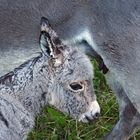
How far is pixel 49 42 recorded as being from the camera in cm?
527

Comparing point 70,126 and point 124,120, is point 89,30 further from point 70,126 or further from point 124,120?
point 70,126

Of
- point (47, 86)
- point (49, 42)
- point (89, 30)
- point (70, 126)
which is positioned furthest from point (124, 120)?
point (49, 42)

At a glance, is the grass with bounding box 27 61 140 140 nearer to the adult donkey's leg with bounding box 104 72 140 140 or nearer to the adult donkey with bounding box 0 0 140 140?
the adult donkey's leg with bounding box 104 72 140 140

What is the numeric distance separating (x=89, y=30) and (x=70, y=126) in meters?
1.09

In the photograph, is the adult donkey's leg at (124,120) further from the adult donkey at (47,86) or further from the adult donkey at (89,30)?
the adult donkey at (47,86)

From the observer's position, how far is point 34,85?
17.7 feet

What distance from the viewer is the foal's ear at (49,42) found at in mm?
5277

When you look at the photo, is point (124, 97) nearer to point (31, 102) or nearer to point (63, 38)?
point (63, 38)

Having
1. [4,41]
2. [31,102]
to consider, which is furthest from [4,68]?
[31,102]

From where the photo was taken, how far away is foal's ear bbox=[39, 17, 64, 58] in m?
5.28

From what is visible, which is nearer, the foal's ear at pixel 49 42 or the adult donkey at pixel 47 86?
the foal's ear at pixel 49 42

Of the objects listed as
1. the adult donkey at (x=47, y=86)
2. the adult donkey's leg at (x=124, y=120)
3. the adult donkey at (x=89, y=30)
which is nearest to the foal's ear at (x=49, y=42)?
the adult donkey at (x=47, y=86)

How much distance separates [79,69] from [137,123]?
45.8 inches

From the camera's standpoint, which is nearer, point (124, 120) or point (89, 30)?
point (89, 30)
